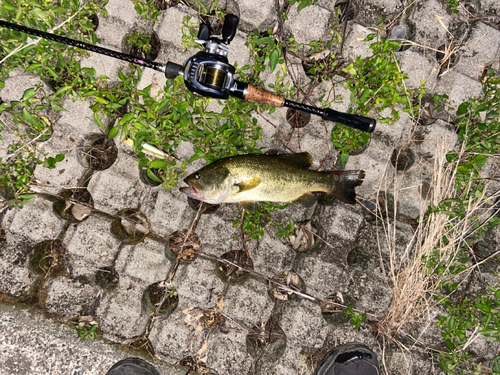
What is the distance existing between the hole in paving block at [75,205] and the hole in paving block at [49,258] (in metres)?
0.32

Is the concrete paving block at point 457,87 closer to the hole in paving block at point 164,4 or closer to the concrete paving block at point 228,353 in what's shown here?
the hole in paving block at point 164,4

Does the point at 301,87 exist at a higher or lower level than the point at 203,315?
higher

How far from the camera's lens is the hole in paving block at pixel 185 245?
11.6 feet

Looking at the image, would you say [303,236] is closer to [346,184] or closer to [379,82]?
[346,184]

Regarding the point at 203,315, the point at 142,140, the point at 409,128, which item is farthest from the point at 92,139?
the point at 409,128

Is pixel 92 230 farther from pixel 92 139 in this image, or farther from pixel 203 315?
pixel 203 315

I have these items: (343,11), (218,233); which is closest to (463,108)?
(343,11)

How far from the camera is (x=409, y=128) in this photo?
378cm

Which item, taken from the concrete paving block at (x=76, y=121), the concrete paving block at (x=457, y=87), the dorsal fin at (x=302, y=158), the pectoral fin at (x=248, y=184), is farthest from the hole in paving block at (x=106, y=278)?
the concrete paving block at (x=457, y=87)

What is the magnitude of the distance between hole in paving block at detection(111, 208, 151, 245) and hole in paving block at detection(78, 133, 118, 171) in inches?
22.8

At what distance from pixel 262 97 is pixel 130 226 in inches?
81.5

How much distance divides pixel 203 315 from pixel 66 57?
323 centimetres

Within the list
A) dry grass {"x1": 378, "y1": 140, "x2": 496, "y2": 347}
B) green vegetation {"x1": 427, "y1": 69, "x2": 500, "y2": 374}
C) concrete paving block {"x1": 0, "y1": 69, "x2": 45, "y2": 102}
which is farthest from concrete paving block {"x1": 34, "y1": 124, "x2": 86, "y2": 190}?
green vegetation {"x1": 427, "y1": 69, "x2": 500, "y2": 374}

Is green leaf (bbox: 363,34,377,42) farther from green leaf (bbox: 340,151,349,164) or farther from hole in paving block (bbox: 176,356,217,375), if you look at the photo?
hole in paving block (bbox: 176,356,217,375)
